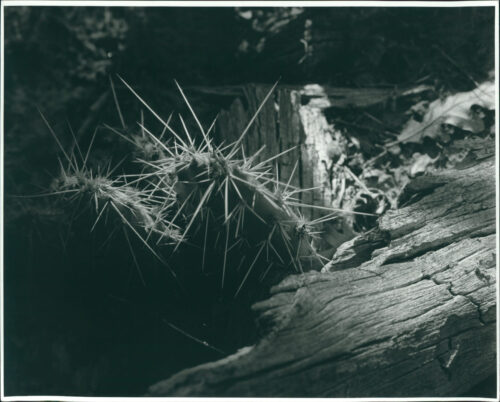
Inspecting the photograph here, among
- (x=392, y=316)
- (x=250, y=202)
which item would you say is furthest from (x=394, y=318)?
(x=250, y=202)

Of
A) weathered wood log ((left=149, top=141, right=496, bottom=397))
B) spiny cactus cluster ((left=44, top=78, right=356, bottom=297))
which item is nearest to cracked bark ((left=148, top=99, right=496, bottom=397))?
weathered wood log ((left=149, top=141, right=496, bottom=397))

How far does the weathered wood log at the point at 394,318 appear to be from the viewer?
1.31 meters

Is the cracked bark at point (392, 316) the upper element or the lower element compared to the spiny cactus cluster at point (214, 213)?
lower

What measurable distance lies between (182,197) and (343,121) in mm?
942

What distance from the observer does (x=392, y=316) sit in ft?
4.75

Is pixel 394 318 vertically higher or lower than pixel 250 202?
lower

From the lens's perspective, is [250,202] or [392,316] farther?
[392,316]

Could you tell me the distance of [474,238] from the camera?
5.31 ft

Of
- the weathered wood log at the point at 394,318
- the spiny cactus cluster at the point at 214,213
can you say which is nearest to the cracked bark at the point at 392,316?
the weathered wood log at the point at 394,318

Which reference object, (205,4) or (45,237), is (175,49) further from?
(45,237)

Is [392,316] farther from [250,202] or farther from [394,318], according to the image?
[250,202]

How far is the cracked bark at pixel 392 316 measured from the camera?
1.31 meters

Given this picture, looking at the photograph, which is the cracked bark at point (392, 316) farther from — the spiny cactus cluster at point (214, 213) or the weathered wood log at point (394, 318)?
the spiny cactus cluster at point (214, 213)

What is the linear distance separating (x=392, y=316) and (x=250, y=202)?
0.52 m
